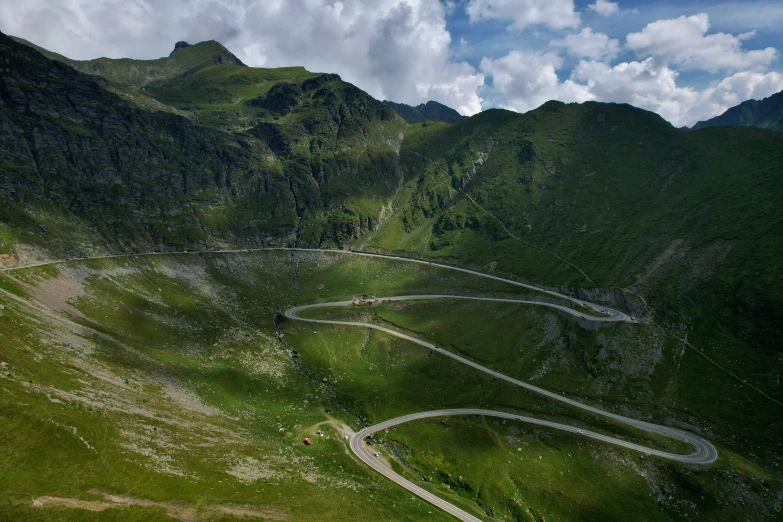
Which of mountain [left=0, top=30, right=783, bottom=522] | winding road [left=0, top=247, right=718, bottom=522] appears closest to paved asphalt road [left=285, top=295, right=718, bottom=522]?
winding road [left=0, top=247, right=718, bottom=522]

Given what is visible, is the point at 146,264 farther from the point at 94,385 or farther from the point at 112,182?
the point at 94,385

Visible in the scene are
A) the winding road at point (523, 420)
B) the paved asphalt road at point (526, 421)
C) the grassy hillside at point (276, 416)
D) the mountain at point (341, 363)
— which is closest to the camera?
the grassy hillside at point (276, 416)

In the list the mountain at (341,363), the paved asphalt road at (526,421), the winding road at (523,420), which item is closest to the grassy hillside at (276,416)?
the mountain at (341,363)

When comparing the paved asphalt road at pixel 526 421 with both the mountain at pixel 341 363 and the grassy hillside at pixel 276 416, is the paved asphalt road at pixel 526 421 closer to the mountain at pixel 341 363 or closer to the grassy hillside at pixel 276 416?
the mountain at pixel 341 363

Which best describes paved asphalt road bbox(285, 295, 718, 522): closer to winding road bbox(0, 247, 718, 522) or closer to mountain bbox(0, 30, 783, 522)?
winding road bbox(0, 247, 718, 522)

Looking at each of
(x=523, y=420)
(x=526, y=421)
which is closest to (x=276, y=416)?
(x=523, y=420)

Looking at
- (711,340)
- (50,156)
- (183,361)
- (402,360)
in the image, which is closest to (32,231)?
(50,156)

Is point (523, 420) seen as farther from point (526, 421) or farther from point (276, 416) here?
point (276, 416)

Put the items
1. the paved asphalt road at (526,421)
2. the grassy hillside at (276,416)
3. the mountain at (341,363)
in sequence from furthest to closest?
the paved asphalt road at (526,421) < the mountain at (341,363) < the grassy hillside at (276,416)

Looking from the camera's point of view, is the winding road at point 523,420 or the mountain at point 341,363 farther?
the winding road at point 523,420

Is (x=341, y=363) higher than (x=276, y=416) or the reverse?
higher

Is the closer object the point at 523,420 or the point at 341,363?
the point at 523,420
